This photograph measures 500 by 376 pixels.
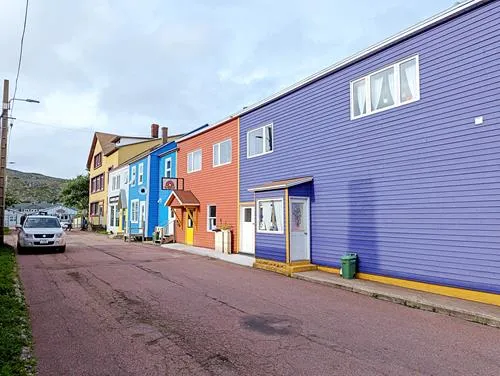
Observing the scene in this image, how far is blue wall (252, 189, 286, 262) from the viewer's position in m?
13.0

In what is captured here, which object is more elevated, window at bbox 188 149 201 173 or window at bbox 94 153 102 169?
window at bbox 94 153 102 169

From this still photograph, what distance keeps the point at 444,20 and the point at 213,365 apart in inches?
356

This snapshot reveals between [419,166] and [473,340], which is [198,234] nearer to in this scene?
[419,166]

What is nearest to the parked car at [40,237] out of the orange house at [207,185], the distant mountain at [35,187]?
the orange house at [207,185]

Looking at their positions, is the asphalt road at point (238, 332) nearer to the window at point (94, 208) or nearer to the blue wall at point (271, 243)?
the blue wall at point (271, 243)

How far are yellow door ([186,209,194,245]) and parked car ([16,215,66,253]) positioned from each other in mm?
6565

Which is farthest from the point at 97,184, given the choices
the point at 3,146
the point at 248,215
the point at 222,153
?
the point at 248,215

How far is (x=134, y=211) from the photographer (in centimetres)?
3120

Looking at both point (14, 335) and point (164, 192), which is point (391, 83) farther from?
point (164, 192)

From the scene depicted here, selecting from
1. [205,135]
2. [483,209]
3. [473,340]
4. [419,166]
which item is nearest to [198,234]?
[205,135]

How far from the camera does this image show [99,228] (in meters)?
42.8

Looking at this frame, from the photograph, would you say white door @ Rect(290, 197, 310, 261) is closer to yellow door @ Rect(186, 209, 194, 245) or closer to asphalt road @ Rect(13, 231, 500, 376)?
asphalt road @ Rect(13, 231, 500, 376)

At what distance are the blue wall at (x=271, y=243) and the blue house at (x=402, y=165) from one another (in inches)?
1.4

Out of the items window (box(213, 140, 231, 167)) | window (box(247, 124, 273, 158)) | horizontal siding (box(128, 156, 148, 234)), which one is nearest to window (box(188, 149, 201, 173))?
window (box(213, 140, 231, 167))
